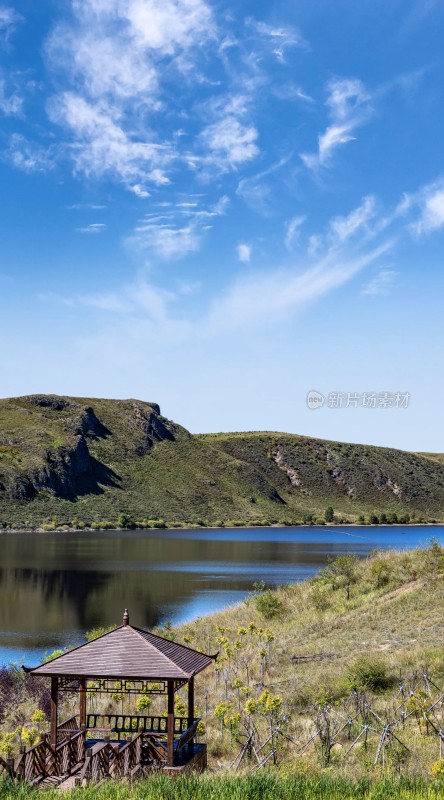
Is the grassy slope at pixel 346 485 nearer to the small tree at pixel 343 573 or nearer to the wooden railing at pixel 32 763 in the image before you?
the small tree at pixel 343 573

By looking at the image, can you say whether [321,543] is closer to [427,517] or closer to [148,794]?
[427,517]

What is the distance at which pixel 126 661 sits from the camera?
47.9 ft

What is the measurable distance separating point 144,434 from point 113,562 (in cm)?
11075

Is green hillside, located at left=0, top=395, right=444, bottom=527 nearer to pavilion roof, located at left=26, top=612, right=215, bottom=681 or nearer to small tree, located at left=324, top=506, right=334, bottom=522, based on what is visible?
small tree, located at left=324, top=506, right=334, bottom=522

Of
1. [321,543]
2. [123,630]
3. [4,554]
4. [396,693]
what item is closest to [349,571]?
[396,693]

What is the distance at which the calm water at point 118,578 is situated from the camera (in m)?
38.8

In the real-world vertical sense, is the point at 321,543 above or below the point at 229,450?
below

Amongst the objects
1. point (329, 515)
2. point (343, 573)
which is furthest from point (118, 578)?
point (329, 515)

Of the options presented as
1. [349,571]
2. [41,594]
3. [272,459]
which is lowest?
[41,594]

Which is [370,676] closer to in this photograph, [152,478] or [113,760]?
[113,760]

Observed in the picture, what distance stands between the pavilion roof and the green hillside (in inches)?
4261

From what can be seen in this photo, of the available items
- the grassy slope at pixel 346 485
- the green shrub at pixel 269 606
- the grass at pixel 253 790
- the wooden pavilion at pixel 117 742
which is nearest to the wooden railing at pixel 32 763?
the wooden pavilion at pixel 117 742

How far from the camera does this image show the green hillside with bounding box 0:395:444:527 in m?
138

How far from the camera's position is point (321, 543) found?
10369 centimetres
